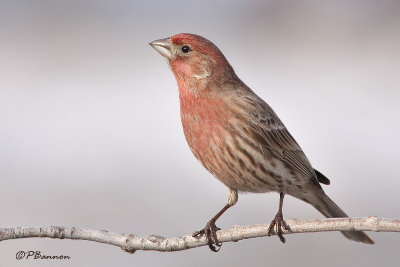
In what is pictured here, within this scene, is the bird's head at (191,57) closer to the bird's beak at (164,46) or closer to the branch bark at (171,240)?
the bird's beak at (164,46)

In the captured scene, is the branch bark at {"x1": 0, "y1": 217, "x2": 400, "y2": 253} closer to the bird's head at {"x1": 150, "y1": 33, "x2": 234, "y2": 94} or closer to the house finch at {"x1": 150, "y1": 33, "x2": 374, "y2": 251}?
the house finch at {"x1": 150, "y1": 33, "x2": 374, "y2": 251}

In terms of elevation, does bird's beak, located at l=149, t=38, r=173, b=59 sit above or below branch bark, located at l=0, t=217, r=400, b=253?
above

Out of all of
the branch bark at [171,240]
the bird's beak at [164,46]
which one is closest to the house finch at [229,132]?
the bird's beak at [164,46]

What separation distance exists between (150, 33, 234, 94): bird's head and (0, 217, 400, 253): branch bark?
1200mm

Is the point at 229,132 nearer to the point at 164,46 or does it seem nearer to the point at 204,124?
the point at 204,124

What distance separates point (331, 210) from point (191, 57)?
58.3 inches

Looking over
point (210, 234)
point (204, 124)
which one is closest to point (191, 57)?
point (204, 124)

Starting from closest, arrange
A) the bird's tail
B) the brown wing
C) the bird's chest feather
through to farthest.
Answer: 1. the bird's chest feather
2. the brown wing
3. the bird's tail

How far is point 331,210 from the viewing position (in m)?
6.58

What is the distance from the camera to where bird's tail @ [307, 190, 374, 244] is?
6422 mm

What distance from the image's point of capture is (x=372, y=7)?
16.0 meters

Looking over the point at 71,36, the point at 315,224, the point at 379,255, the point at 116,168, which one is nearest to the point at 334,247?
the point at 379,255

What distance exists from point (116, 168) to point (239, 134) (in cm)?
459

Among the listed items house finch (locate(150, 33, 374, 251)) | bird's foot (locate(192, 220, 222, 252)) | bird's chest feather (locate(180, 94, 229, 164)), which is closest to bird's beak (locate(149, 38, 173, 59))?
house finch (locate(150, 33, 374, 251))
